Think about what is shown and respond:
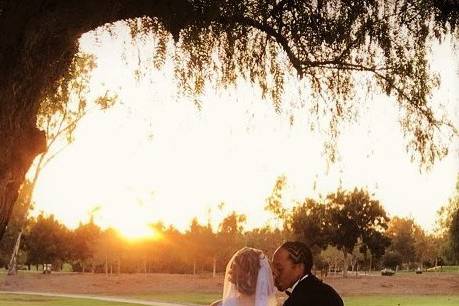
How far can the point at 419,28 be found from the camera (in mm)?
5602

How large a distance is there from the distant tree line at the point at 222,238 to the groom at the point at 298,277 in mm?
45988

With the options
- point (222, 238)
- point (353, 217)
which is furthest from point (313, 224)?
point (222, 238)

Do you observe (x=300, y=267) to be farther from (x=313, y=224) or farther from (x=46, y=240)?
(x=46, y=240)

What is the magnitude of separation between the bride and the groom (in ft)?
2.14

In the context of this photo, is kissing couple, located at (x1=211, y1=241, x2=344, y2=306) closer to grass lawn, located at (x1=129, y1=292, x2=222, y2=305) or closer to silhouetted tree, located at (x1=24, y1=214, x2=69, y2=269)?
grass lawn, located at (x1=129, y1=292, x2=222, y2=305)

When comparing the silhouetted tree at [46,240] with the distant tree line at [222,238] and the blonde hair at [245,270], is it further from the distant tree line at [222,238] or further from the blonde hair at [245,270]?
the blonde hair at [245,270]

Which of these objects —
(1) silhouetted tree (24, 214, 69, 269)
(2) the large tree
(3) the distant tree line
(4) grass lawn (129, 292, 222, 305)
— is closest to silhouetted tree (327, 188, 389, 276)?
(3) the distant tree line

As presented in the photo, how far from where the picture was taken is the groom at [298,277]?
11.2ft

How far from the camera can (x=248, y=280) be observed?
4270mm

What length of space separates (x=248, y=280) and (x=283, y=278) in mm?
828

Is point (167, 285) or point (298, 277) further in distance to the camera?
point (167, 285)

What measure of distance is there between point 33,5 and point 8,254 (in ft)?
260

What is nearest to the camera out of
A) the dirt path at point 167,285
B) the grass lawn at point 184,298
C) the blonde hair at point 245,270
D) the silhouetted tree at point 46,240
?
the blonde hair at point 245,270

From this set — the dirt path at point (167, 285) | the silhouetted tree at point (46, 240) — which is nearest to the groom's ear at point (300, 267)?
the dirt path at point (167, 285)
